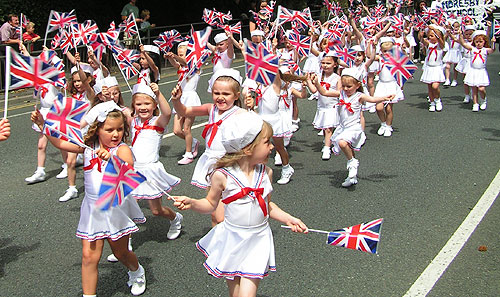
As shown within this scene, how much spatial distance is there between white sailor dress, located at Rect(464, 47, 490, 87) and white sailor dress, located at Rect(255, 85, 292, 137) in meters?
5.87

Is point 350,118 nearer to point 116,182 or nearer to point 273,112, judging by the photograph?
point 273,112

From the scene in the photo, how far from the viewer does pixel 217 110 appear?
5.62m

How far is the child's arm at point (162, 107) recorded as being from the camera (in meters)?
5.15

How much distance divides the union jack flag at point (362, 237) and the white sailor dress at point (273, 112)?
3.71 metres

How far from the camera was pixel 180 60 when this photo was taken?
340 inches

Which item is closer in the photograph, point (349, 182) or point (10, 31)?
point (349, 182)

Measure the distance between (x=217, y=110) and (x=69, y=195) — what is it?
8.28 feet

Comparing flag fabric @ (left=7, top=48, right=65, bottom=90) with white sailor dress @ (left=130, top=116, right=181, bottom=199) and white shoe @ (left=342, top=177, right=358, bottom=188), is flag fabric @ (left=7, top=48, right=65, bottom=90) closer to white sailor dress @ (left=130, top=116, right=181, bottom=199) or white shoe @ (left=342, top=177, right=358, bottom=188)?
white sailor dress @ (left=130, top=116, right=181, bottom=199)

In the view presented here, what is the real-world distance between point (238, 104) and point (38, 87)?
1.89m

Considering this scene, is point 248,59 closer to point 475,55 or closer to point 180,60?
point 180,60

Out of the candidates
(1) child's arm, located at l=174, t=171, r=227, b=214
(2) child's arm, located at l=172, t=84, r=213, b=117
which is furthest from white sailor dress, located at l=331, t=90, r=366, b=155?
(1) child's arm, located at l=174, t=171, r=227, b=214

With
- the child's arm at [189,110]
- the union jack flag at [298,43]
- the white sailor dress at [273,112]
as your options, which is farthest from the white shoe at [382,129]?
the child's arm at [189,110]

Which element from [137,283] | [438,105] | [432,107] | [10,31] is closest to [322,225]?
[137,283]

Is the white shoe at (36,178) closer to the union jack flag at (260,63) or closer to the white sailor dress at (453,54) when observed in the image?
the union jack flag at (260,63)
